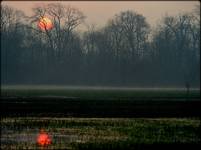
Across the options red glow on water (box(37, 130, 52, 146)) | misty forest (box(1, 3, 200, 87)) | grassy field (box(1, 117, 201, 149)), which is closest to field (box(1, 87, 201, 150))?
grassy field (box(1, 117, 201, 149))

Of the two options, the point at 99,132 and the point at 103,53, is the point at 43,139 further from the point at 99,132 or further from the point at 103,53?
the point at 103,53

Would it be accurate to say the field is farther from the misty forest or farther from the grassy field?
the misty forest

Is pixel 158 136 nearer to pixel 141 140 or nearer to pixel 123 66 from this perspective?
pixel 141 140

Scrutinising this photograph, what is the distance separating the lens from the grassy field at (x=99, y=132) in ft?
78.8

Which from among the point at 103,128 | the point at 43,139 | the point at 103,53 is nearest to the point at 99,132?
the point at 103,128

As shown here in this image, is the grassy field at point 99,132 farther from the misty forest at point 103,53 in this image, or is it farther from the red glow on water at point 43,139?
the misty forest at point 103,53

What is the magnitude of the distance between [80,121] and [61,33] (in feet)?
332

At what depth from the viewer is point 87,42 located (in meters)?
148

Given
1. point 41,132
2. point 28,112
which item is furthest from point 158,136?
point 28,112

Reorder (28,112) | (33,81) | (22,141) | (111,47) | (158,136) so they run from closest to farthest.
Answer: (22,141) → (158,136) → (28,112) → (33,81) → (111,47)

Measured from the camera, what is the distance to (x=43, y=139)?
2544 centimetres

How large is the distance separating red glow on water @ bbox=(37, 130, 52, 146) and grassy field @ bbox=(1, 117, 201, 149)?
0.70 ft

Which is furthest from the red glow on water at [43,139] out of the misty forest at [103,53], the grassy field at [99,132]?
the misty forest at [103,53]

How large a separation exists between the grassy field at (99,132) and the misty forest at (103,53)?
276ft
